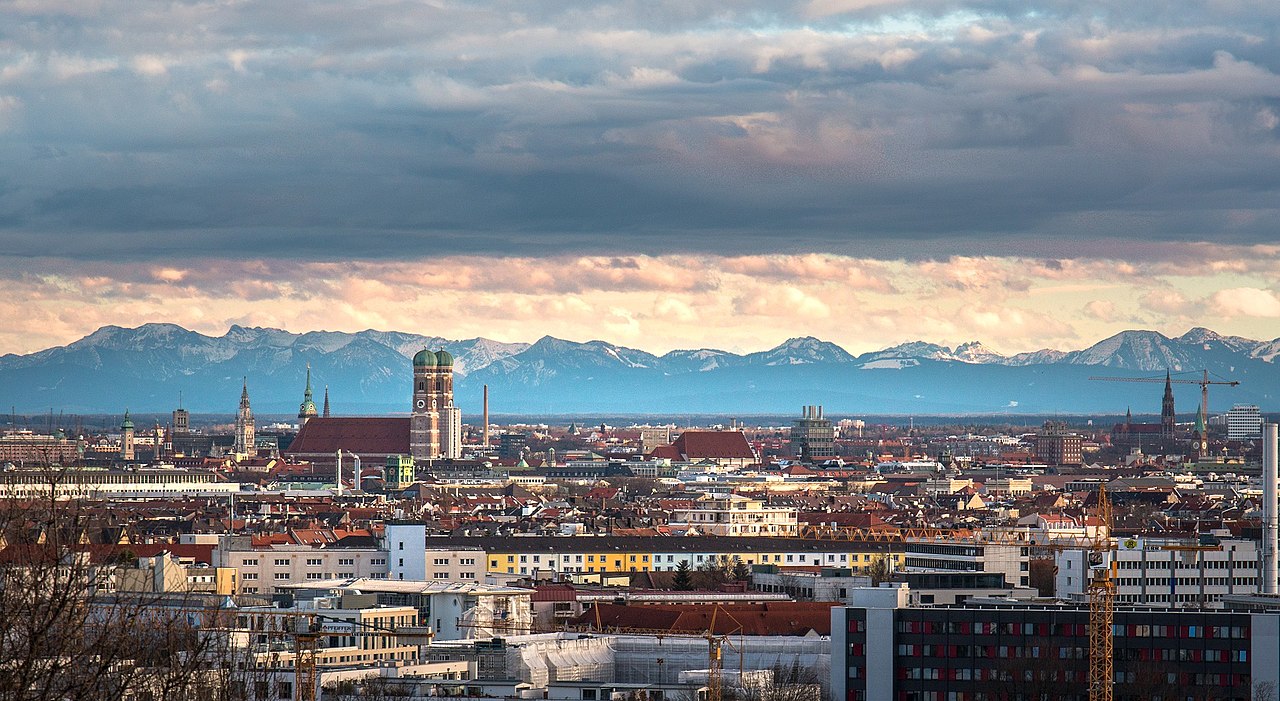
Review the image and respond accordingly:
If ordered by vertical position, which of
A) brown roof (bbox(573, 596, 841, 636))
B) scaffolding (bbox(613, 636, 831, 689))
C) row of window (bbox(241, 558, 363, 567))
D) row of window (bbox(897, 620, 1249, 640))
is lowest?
scaffolding (bbox(613, 636, 831, 689))

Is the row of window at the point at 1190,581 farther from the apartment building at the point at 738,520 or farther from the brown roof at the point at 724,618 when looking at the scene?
the apartment building at the point at 738,520

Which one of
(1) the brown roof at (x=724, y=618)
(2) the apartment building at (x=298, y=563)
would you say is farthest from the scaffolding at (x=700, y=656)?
(2) the apartment building at (x=298, y=563)

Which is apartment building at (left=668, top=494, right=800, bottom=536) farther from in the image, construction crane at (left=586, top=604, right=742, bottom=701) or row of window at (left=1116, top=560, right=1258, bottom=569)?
construction crane at (left=586, top=604, right=742, bottom=701)

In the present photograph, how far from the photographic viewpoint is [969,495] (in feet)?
573

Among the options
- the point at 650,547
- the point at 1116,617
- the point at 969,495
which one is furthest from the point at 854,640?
the point at 969,495

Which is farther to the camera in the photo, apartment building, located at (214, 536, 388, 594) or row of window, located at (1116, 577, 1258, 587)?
apartment building, located at (214, 536, 388, 594)

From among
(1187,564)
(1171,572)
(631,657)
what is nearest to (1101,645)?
(631,657)

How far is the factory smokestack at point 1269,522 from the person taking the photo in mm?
85125

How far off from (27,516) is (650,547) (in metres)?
91.0

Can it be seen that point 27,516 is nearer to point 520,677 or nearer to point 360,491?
point 520,677

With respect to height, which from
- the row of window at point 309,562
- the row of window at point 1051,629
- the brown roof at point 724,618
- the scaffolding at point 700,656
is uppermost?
the row of window at point 1051,629

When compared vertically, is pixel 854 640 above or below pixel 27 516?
below

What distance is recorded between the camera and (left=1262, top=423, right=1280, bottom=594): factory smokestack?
85125mm

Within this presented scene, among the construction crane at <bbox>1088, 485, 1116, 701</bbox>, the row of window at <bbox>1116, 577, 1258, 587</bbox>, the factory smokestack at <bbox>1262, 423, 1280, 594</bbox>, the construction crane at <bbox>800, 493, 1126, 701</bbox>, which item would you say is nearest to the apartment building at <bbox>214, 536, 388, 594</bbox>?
the construction crane at <bbox>800, 493, 1126, 701</bbox>
